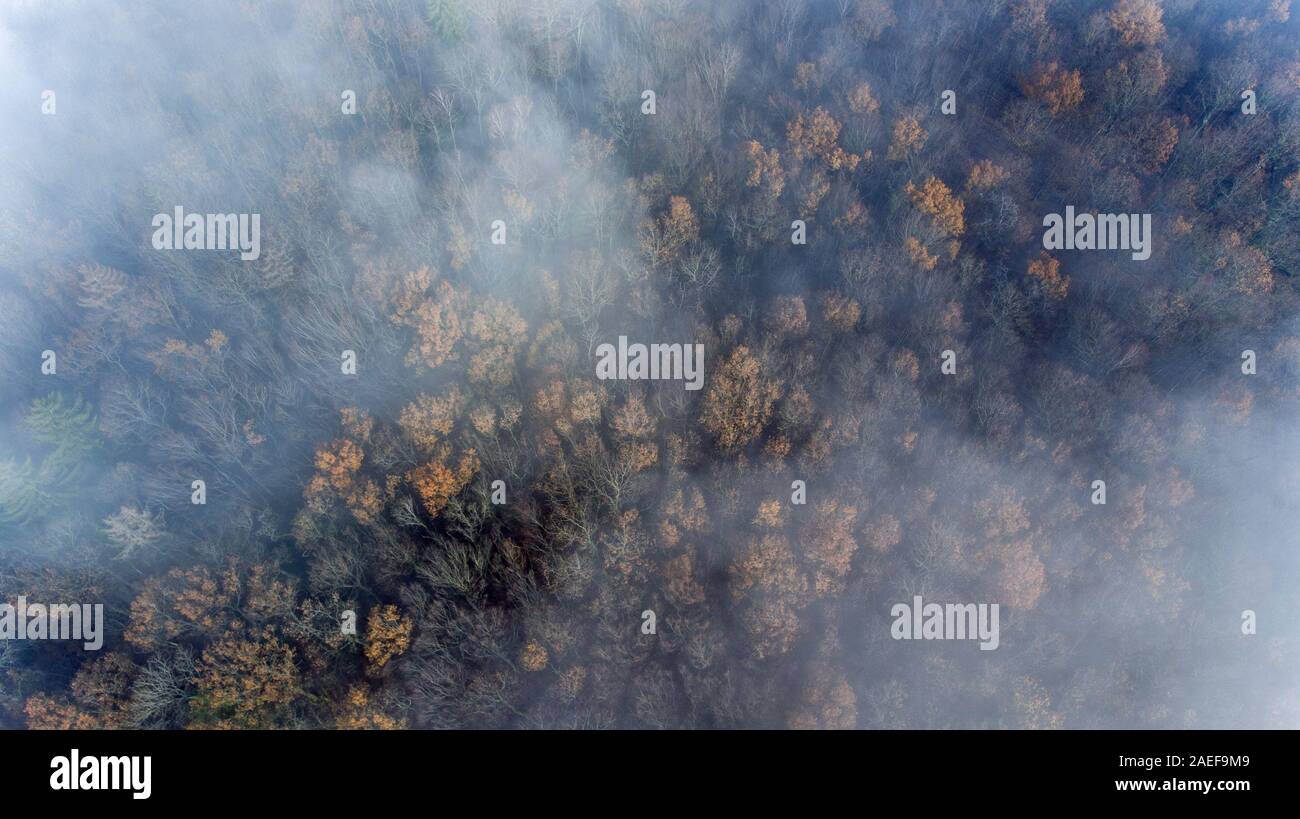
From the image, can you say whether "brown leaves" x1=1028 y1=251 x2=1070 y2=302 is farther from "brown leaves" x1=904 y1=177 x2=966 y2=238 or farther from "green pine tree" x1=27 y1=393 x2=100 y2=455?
"green pine tree" x1=27 y1=393 x2=100 y2=455

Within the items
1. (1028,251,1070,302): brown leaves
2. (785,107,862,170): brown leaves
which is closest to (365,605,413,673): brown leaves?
(785,107,862,170): brown leaves

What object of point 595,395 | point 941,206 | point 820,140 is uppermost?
point 820,140

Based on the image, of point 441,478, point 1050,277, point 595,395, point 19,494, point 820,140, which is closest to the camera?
point 19,494

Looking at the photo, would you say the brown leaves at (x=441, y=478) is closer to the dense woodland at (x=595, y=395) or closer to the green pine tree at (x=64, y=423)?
the dense woodland at (x=595, y=395)

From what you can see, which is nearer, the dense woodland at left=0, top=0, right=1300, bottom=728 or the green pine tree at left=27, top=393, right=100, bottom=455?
the green pine tree at left=27, top=393, right=100, bottom=455

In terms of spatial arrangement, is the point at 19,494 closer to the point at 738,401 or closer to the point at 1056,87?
the point at 738,401

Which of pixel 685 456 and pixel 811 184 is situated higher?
pixel 811 184

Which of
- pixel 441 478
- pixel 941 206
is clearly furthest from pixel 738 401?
pixel 941 206

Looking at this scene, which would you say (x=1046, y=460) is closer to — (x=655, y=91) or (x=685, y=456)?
(x=685, y=456)

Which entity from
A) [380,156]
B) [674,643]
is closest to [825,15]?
[380,156]
